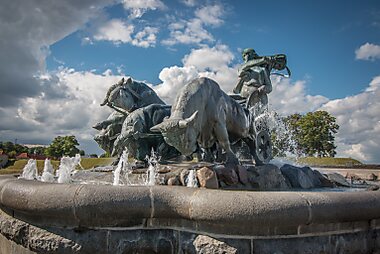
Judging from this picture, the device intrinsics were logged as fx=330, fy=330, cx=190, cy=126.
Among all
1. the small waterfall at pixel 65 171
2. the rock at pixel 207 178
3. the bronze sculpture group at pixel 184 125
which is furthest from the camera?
the small waterfall at pixel 65 171

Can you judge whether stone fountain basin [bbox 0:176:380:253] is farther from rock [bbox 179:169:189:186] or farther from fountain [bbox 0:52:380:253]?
rock [bbox 179:169:189:186]

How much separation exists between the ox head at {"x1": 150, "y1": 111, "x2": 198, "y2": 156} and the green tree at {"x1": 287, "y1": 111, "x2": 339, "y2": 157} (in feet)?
150

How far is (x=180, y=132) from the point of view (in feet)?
17.6

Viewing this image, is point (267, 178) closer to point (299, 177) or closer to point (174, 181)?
point (299, 177)

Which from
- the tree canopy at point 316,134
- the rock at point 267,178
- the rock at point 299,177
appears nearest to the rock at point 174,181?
the rock at point 267,178

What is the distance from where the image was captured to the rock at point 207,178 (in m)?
5.20

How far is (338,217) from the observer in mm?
3586

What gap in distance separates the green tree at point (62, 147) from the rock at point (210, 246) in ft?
196

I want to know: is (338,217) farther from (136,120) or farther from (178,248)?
(136,120)

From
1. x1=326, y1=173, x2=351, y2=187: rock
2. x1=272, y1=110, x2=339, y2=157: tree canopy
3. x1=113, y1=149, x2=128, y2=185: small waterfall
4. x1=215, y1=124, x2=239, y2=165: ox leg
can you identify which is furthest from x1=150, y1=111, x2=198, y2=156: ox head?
x1=272, y1=110, x2=339, y2=157: tree canopy

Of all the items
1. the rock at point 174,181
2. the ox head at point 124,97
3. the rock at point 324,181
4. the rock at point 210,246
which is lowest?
the rock at point 210,246

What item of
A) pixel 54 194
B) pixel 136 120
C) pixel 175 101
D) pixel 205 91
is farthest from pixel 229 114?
pixel 54 194

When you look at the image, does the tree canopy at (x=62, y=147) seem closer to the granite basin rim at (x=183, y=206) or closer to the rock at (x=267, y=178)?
the rock at (x=267, y=178)

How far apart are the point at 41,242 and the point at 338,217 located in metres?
3.32
